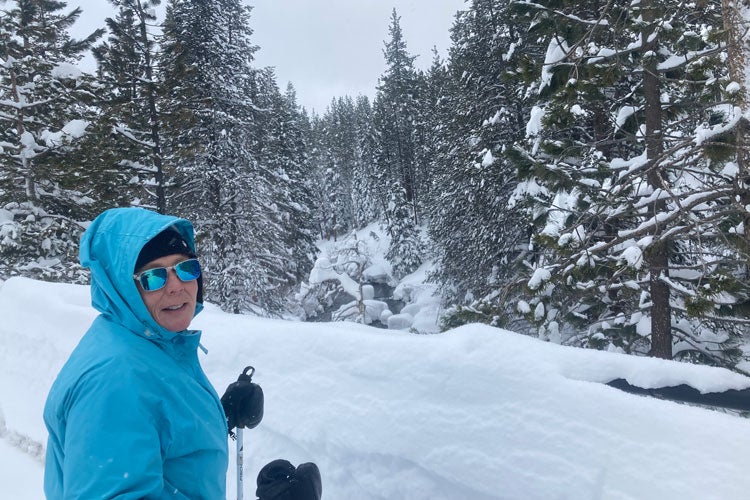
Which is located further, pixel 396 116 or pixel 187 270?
pixel 396 116

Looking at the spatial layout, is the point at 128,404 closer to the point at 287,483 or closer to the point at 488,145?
the point at 287,483

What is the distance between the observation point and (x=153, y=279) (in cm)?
179

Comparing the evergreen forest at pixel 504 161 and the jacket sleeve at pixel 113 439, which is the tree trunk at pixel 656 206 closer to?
the evergreen forest at pixel 504 161

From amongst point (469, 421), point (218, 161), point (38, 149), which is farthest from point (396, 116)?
point (469, 421)

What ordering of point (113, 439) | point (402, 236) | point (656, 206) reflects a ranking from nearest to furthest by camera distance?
Result: point (113, 439) < point (656, 206) < point (402, 236)

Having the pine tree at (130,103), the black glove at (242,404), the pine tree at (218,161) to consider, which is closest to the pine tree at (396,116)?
the pine tree at (218,161)

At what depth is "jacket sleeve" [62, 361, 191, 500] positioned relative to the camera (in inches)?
51.8

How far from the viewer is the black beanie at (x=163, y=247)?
1.80m

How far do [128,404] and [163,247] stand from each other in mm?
666

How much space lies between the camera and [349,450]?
129 inches

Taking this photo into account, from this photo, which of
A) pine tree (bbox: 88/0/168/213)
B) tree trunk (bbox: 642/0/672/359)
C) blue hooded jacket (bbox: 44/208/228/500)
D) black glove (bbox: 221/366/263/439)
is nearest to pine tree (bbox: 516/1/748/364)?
tree trunk (bbox: 642/0/672/359)

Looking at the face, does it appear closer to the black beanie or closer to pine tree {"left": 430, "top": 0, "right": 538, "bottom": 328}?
the black beanie

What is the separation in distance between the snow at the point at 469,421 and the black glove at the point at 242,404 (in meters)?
0.92

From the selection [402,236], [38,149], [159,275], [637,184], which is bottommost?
[159,275]
